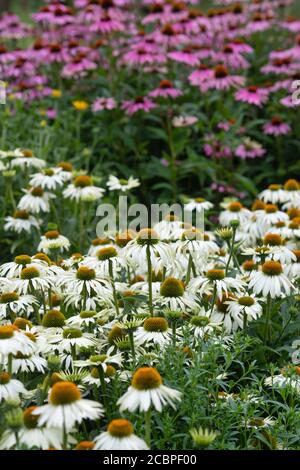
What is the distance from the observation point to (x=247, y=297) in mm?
2973

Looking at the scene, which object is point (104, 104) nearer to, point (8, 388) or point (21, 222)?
point (21, 222)

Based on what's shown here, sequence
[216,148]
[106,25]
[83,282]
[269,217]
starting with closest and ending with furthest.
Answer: [83,282] → [269,217] → [216,148] → [106,25]

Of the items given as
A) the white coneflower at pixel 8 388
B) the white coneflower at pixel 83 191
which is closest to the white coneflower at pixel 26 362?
the white coneflower at pixel 8 388

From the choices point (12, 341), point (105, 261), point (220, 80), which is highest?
point (220, 80)

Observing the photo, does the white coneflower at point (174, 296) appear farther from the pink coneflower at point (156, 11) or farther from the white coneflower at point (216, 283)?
the pink coneflower at point (156, 11)

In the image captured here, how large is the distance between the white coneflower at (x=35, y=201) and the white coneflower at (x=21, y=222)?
4 centimetres

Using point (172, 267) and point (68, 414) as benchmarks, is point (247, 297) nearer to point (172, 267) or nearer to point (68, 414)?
point (172, 267)

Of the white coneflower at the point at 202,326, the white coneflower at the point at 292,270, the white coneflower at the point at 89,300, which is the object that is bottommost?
the white coneflower at the point at 202,326

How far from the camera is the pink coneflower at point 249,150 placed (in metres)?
5.55

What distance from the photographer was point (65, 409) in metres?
2.08

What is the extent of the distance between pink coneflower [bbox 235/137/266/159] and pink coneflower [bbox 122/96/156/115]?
70 centimetres

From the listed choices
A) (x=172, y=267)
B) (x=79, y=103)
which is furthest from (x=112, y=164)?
(x=172, y=267)

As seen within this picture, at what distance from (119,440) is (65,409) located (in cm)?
17

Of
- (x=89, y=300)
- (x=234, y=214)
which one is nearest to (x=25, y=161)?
(x=234, y=214)
